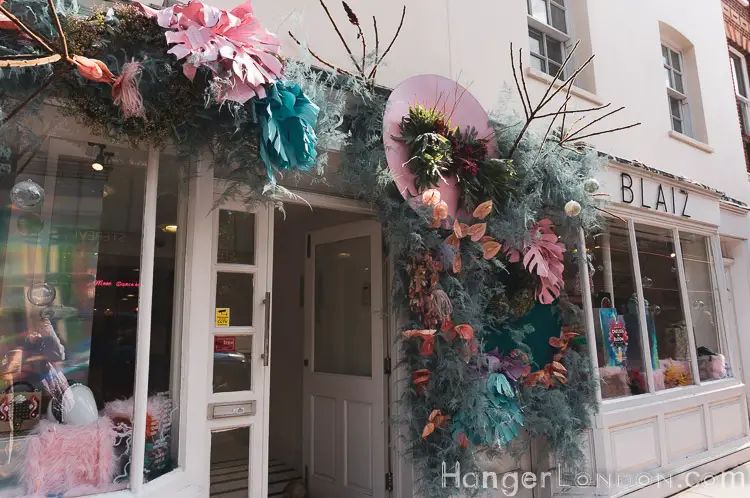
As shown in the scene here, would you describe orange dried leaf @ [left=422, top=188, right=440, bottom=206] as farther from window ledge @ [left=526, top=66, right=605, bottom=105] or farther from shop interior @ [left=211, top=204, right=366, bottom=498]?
window ledge @ [left=526, top=66, right=605, bottom=105]

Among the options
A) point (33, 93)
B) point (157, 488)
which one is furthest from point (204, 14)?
point (157, 488)

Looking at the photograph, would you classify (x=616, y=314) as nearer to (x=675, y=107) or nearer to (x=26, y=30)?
(x=675, y=107)

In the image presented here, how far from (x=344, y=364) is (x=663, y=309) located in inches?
127

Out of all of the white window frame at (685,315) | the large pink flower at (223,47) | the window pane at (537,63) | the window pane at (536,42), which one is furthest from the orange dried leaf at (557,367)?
the window pane at (536,42)

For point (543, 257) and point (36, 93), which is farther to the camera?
point (543, 257)

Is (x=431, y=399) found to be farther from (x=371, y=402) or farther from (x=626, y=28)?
(x=626, y=28)

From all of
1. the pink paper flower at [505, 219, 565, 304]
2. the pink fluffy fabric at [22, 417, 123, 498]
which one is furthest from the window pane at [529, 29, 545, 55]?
the pink fluffy fabric at [22, 417, 123, 498]

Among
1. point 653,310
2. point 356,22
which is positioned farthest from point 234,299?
point 653,310

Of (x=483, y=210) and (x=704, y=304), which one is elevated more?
(x=483, y=210)

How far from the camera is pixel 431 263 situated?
314 centimetres

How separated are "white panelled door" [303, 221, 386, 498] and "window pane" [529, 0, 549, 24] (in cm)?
299

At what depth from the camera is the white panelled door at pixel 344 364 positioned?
146 inches

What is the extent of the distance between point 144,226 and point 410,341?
1791 mm

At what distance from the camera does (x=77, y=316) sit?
243 cm
